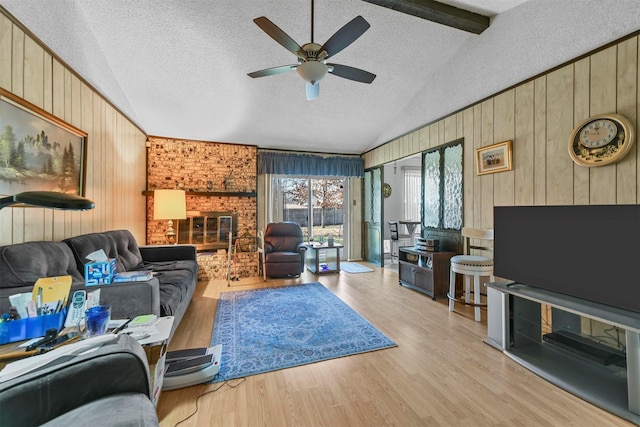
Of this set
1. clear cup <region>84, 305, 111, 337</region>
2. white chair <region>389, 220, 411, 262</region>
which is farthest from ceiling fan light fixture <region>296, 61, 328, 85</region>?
white chair <region>389, 220, 411, 262</region>

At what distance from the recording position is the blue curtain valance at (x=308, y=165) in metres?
5.48

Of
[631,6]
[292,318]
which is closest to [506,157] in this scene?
[631,6]

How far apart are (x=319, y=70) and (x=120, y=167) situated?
2983mm

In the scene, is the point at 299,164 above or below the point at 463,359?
above

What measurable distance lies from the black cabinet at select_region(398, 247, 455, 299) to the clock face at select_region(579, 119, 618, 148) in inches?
73.4

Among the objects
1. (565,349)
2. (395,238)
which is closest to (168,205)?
(395,238)

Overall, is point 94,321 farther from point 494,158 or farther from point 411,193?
point 411,193

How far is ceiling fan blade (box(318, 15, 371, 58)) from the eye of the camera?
6.55 feet

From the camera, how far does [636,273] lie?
5.38 ft

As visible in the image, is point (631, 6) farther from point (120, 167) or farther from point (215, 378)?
point (120, 167)

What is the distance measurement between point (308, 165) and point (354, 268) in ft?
7.82

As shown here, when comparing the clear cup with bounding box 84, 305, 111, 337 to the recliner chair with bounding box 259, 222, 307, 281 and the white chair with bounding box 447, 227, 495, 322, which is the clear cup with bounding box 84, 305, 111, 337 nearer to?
the white chair with bounding box 447, 227, 495, 322

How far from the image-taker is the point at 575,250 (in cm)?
192

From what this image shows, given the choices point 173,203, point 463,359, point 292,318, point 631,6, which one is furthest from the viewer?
point 173,203
